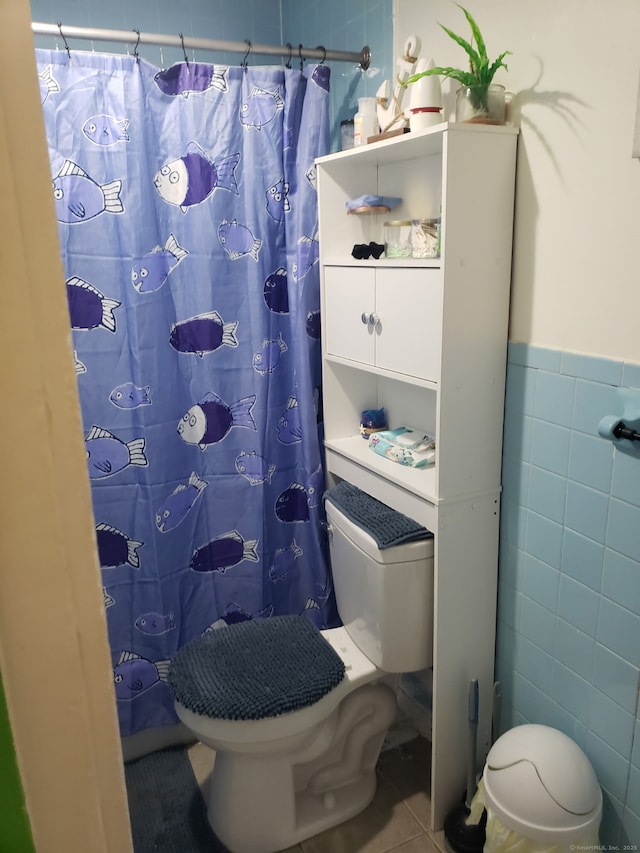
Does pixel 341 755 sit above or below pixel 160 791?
A: above

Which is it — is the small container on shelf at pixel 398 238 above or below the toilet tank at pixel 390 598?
above

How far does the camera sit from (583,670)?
54.4 inches

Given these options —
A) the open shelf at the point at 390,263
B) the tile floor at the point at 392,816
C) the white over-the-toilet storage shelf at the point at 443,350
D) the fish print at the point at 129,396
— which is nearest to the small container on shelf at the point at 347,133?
the white over-the-toilet storage shelf at the point at 443,350

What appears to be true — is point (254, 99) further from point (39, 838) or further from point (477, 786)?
point (477, 786)

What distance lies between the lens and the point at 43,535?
0.37m

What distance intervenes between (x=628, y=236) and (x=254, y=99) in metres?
1.05

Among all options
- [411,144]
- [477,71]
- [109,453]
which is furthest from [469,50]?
[109,453]

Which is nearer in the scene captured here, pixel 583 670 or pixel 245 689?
pixel 583 670

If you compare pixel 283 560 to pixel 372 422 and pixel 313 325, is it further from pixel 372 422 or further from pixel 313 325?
pixel 313 325

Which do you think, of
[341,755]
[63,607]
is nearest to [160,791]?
[341,755]

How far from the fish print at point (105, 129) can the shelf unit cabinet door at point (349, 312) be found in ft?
2.06

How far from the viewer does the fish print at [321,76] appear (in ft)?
5.64

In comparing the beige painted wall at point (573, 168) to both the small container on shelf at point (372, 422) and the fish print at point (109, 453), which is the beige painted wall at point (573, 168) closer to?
the small container on shelf at point (372, 422)

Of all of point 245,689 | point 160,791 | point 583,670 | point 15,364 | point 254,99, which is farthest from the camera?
point 160,791
